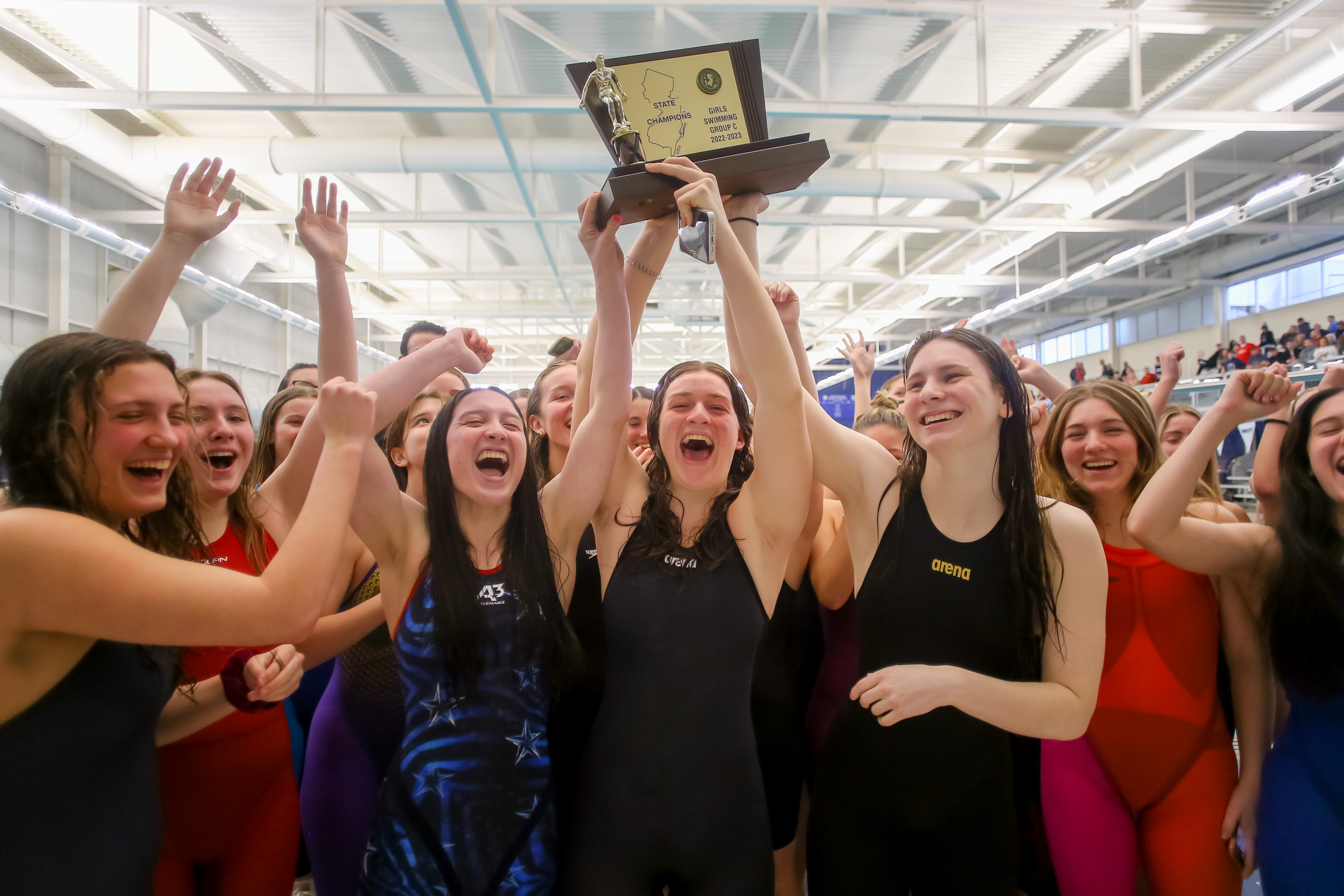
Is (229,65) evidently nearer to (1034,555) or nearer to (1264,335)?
(1034,555)

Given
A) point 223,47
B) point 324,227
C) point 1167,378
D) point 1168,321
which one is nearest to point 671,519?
point 324,227

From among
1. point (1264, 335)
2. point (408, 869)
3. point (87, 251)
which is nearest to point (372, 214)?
point (87, 251)

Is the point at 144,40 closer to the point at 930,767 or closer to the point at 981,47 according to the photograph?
the point at 981,47

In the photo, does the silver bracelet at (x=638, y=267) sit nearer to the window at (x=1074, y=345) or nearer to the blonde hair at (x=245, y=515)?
the blonde hair at (x=245, y=515)

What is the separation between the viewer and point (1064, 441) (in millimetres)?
2436

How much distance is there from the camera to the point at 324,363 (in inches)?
74.4

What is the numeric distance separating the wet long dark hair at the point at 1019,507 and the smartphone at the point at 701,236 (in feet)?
2.15

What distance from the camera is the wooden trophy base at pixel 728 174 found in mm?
1901

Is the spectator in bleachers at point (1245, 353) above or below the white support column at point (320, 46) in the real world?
below

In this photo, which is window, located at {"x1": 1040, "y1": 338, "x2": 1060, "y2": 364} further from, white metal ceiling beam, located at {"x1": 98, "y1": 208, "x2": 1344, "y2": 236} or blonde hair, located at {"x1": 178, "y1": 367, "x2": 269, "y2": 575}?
blonde hair, located at {"x1": 178, "y1": 367, "x2": 269, "y2": 575}

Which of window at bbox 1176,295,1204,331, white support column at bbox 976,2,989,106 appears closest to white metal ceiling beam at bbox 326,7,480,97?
white support column at bbox 976,2,989,106

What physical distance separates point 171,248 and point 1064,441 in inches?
109

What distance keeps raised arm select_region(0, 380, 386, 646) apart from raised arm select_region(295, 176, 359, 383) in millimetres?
616

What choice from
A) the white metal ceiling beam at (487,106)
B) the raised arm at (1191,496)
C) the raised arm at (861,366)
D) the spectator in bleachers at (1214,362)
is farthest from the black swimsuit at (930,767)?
the spectator in bleachers at (1214,362)
